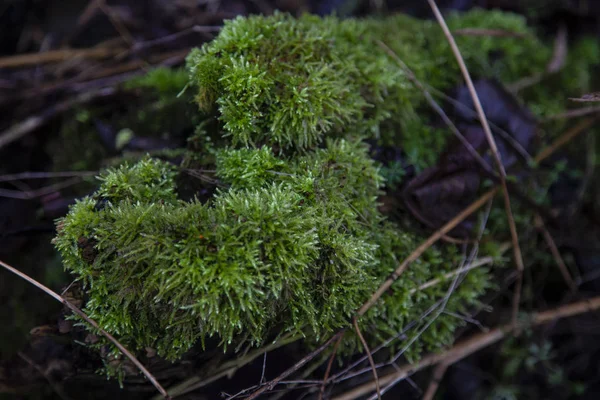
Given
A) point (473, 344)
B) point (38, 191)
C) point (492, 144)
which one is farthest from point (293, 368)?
point (38, 191)

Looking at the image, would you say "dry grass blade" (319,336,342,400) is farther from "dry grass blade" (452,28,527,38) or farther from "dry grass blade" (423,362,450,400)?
"dry grass blade" (452,28,527,38)

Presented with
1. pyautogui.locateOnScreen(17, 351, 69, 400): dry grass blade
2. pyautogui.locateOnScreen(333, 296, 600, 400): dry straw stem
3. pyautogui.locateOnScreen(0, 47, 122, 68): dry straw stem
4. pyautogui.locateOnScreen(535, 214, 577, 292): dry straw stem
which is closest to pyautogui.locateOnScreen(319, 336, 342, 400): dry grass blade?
pyautogui.locateOnScreen(333, 296, 600, 400): dry straw stem

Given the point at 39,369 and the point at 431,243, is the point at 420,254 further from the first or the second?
the point at 39,369

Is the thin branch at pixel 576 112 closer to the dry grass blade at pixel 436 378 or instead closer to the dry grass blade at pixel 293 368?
the dry grass blade at pixel 436 378

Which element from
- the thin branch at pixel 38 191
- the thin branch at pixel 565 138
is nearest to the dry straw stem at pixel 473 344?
the thin branch at pixel 565 138

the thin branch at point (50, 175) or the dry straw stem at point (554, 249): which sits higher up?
the thin branch at point (50, 175)
